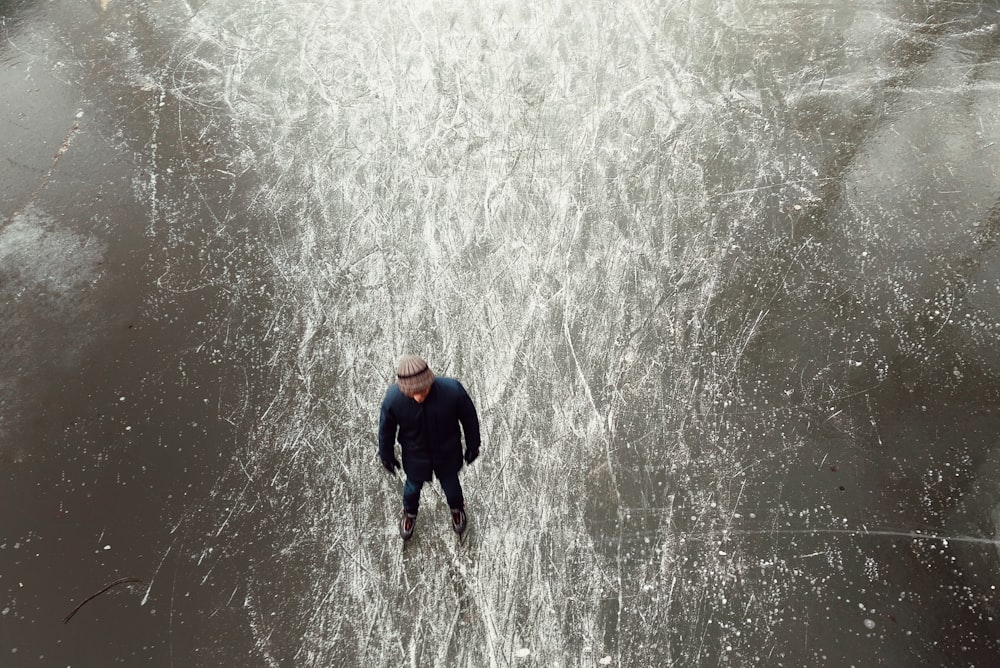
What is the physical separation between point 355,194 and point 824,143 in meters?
3.73

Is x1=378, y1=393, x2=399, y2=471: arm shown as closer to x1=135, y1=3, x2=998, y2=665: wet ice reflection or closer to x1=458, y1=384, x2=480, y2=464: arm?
x1=458, y1=384, x2=480, y2=464: arm

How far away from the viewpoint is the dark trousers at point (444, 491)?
3.38 m

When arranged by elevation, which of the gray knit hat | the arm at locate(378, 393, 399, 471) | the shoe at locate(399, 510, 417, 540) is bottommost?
the shoe at locate(399, 510, 417, 540)

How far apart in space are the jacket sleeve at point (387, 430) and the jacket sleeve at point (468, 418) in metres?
0.31

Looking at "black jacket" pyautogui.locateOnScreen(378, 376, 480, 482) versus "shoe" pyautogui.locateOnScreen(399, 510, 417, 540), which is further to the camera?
"shoe" pyautogui.locateOnScreen(399, 510, 417, 540)

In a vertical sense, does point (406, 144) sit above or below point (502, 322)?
above

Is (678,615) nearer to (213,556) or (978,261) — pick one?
(213,556)

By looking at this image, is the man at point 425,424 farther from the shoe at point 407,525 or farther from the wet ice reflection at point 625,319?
the wet ice reflection at point 625,319

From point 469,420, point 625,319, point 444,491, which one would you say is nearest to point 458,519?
point 444,491

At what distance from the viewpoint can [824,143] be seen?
5.36 meters

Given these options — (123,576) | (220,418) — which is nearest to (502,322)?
(220,418)

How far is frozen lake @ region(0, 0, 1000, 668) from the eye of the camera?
3.41 meters

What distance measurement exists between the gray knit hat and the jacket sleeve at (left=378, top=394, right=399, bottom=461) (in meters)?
0.21

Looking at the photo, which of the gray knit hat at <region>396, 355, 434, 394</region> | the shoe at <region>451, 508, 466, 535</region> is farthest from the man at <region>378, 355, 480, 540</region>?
the shoe at <region>451, 508, 466, 535</region>
